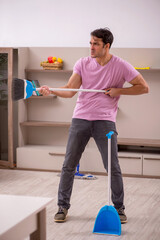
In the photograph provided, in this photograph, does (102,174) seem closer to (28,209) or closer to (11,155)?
(11,155)

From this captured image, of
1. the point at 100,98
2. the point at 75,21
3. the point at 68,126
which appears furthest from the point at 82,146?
the point at 75,21

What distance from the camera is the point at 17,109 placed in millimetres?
5566

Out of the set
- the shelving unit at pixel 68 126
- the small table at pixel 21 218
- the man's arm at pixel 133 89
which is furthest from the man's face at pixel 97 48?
the shelving unit at pixel 68 126

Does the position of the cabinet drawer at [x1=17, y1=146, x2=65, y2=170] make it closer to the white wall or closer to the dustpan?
the white wall

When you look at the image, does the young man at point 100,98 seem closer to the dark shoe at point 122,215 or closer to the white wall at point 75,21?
the dark shoe at point 122,215

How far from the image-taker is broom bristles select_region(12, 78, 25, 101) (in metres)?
2.77

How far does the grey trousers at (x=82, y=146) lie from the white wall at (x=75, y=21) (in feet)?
8.13

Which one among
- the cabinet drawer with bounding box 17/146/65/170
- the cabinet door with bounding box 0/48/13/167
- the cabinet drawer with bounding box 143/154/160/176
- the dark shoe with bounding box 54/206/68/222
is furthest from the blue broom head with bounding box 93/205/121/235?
the cabinet door with bounding box 0/48/13/167

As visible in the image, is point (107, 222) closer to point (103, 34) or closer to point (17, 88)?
point (17, 88)

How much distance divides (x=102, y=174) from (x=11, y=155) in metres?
1.20

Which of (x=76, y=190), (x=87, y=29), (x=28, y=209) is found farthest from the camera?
(x=87, y=29)

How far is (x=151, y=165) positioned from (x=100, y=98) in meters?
2.06

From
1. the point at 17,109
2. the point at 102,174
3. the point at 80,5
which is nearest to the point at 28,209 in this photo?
the point at 102,174

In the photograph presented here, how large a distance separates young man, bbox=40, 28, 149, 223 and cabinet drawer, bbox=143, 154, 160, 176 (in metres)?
1.79
